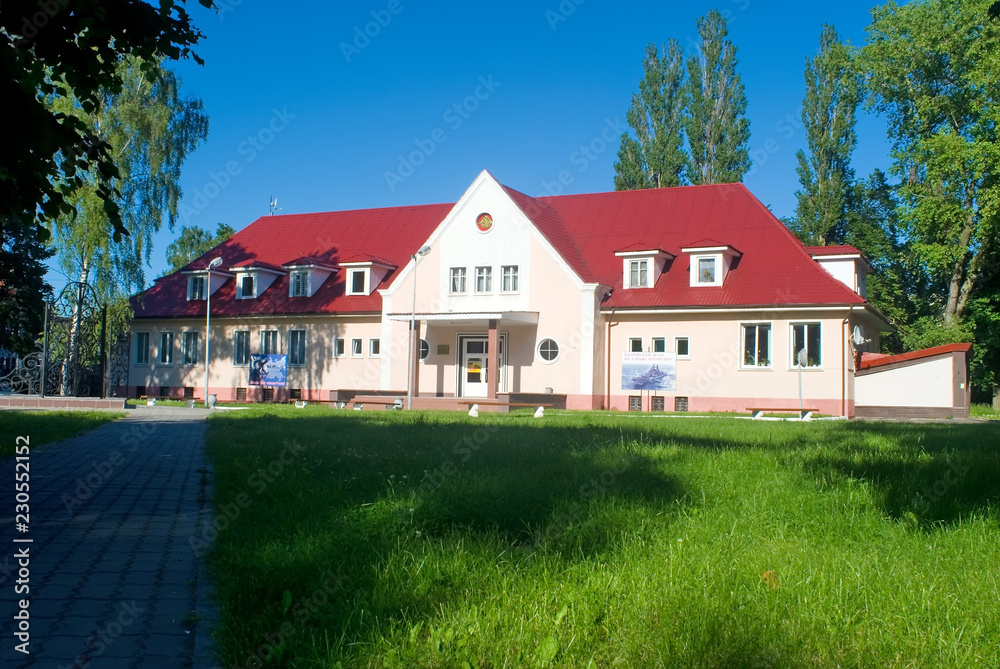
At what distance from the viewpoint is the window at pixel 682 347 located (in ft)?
107

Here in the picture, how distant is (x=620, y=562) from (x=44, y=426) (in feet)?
50.0

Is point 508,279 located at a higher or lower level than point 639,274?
lower

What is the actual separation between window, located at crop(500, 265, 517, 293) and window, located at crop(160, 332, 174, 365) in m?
17.8

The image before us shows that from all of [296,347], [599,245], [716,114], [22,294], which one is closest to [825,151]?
[716,114]

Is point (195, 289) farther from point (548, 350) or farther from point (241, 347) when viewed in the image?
point (548, 350)

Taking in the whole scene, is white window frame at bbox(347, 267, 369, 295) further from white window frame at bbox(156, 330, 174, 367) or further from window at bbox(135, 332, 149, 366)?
window at bbox(135, 332, 149, 366)

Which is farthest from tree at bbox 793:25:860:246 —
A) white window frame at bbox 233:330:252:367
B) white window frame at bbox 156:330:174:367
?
white window frame at bbox 156:330:174:367

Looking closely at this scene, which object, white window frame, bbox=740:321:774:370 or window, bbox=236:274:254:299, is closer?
white window frame, bbox=740:321:774:370

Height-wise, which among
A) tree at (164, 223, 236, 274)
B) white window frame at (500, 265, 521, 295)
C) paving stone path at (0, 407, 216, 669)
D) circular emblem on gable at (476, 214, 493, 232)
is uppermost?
tree at (164, 223, 236, 274)

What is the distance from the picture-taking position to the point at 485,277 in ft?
116

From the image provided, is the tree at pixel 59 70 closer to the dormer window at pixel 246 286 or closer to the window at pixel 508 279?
the window at pixel 508 279

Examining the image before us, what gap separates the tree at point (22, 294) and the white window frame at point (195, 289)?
20.8 ft

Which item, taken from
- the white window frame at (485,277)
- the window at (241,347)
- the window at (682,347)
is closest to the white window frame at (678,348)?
the window at (682,347)

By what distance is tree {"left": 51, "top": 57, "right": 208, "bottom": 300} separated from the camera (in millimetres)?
34312
